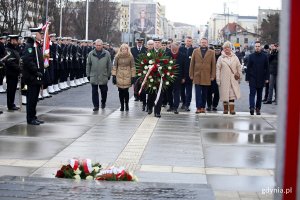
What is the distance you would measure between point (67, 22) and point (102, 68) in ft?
170

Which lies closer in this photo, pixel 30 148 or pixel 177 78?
pixel 30 148

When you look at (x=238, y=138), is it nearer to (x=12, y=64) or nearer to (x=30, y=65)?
(x=30, y=65)

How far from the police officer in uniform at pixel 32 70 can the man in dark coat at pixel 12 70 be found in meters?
2.94

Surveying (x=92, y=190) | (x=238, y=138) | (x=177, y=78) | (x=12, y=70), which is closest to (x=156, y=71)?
(x=177, y=78)

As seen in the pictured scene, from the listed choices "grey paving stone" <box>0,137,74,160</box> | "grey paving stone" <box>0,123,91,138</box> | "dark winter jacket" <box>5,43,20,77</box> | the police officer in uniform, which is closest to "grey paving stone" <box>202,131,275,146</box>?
"grey paving stone" <box>0,123,91,138</box>

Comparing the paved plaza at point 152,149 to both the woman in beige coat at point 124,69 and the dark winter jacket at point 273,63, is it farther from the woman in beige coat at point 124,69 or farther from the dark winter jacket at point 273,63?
the dark winter jacket at point 273,63

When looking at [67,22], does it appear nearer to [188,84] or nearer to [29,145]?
[188,84]

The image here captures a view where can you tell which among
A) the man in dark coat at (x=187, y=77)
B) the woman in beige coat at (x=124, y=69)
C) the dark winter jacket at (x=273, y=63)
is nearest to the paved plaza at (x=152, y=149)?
the woman in beige coat at (x=124, y=69)

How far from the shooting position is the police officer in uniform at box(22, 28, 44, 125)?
12.1m

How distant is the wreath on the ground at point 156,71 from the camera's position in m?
14.8

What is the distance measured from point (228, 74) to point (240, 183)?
339 inches

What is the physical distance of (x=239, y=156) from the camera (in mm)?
9117

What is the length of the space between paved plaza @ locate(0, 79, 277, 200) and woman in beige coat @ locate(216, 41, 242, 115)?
64 cm

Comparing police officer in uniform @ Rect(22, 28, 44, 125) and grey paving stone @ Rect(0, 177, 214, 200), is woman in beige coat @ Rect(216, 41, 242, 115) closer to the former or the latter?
police officer in uniform @ Rect(22, 28, 44, 125)
